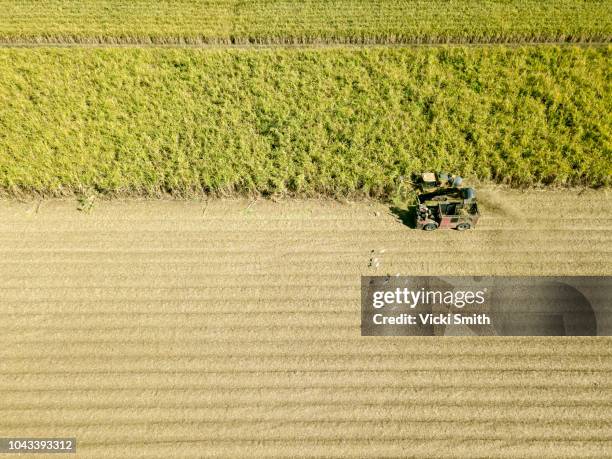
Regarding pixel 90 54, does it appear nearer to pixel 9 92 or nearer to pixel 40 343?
pixel 9 92

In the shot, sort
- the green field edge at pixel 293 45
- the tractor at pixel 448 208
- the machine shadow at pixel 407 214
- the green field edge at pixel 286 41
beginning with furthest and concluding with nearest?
the green field edge at pixel 286 41 < the green field edge at pixel 293 45 < the machine shadow at pixel 407 214 < the tractor at pixel 448 208

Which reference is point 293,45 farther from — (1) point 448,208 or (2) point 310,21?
A: (1) point 448,208

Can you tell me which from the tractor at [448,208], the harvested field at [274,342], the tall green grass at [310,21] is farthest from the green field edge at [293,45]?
the harvested field at [274,342]

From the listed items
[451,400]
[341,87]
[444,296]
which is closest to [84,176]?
[341,87]

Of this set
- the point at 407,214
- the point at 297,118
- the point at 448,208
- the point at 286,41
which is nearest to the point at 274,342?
the point at 407,214

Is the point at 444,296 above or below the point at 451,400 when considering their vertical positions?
above

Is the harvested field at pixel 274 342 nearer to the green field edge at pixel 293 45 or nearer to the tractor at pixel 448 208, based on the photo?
the tractor at pixel 448 208
